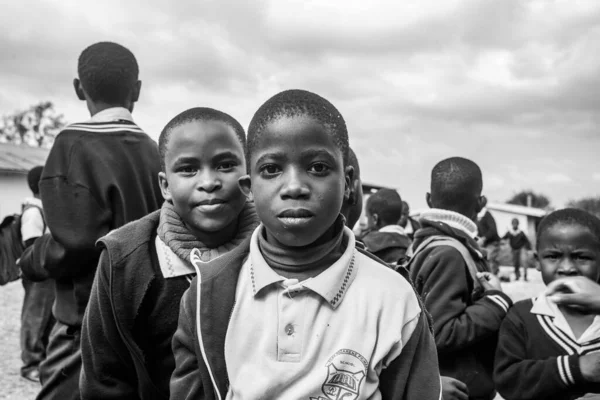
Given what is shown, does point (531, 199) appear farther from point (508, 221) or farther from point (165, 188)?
point (165, 188)

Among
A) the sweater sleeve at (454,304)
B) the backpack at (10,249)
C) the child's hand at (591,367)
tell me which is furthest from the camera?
the backpack at (10,249)

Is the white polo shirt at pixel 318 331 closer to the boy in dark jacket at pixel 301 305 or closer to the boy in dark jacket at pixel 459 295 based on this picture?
the boy in dark jacket at pixel 301 305

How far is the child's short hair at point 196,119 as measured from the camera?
6.96ft

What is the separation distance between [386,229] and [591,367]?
2.46 metres

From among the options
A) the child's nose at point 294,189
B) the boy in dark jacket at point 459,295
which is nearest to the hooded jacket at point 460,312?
the boy in dark jacket at point 459,295

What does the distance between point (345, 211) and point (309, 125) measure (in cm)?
96

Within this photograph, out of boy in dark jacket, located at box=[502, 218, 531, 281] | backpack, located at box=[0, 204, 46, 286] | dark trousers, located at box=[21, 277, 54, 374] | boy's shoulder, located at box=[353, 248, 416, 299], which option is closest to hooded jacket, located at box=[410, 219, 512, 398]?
boy's shoulder, located at box=[353, 248, 416, 299]

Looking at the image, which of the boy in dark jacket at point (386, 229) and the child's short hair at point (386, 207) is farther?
the child's short hair at point (386, 207)

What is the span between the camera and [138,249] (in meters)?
2.05

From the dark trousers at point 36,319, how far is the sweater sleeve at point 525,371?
4917mm

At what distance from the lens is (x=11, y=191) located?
84.8 ft

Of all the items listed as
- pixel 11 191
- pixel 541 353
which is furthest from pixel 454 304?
pixel 11 191

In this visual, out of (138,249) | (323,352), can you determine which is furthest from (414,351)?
(138,249)

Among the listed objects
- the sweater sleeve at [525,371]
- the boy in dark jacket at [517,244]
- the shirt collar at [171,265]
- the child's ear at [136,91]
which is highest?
the child's ear at [136,91]
